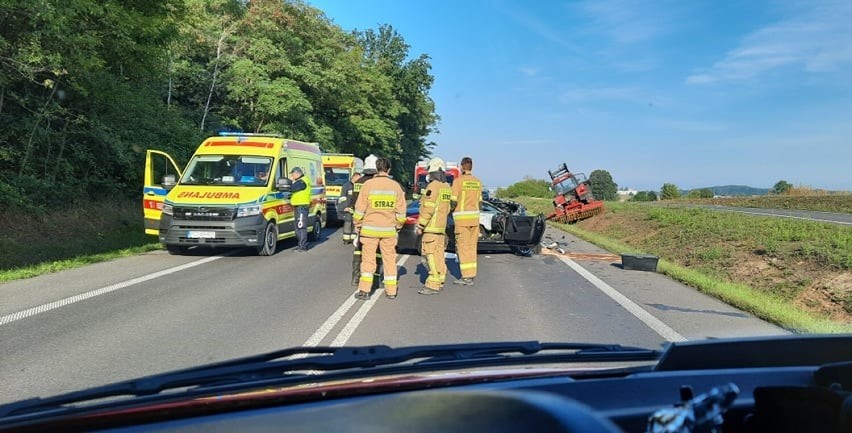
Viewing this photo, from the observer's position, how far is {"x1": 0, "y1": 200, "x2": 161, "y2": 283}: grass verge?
1063cm

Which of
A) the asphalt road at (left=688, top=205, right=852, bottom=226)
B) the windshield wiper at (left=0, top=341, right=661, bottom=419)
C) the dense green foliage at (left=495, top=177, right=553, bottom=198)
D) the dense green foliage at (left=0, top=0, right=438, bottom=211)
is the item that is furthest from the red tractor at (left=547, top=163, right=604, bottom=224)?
the dense green foliage at (left=495, top=177, right=553, bottom=198)

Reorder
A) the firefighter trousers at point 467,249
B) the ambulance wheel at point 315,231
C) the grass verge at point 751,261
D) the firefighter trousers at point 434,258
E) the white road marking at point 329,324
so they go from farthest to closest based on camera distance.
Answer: the ambulance wheel at point 315,231, the firefighter trousers at point 467,249, the firefighter trousers at point 434,258, the grass verge at point 751,261, the white road marking at point 329,324

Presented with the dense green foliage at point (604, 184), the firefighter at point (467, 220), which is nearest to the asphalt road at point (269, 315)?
the firefighter at point (467, 220)

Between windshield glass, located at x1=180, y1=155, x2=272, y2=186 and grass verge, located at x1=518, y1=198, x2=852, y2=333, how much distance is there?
8.56 meters

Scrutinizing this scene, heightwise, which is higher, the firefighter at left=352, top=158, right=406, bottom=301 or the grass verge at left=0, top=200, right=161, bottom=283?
the firefighter at left=352, top=158, right=406, bottom=301

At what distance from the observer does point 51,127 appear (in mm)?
15898

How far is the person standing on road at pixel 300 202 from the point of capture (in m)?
13.9

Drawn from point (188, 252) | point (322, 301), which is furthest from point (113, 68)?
point (322, 301)

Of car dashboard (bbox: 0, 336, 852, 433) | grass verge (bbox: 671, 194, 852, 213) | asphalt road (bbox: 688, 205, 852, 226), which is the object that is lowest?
asphalt road (bbox: 688, 205, 852, 226)

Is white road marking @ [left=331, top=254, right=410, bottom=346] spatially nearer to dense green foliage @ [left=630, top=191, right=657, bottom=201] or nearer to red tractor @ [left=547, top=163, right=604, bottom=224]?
red tractor @ [left=547, top=163, right=604, bottom=224]

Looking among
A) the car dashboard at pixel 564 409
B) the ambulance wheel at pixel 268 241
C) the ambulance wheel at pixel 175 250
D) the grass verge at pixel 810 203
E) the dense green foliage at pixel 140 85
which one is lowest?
the ambulance wheel at pixel 175 250

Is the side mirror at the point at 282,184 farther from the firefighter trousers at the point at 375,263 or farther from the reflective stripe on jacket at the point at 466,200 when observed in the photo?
the firefighter trousers at the point at 375,263

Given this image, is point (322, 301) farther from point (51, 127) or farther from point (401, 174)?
point (401, 174)

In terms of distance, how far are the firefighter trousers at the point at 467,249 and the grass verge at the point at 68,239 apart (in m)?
6.72
